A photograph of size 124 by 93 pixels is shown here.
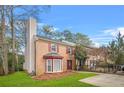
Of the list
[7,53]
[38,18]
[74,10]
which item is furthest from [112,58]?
[7,53]

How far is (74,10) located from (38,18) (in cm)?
80

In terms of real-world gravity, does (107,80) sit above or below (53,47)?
below

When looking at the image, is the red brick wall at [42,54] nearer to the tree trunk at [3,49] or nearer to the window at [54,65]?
the window at [54,65]

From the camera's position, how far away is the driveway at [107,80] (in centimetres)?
680

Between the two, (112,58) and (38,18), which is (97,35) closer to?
(112,58)

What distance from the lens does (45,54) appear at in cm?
702

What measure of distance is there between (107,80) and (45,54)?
1390 millimetres

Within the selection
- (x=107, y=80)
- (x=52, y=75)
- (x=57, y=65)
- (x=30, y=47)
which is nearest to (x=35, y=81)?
(x=52, y=75)

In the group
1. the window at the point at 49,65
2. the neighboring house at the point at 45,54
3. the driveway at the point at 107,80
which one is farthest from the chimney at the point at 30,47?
the driveway at the point at 107,80

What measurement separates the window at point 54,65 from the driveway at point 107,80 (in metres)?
0.59

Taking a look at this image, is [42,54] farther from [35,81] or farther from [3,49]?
[3,49]

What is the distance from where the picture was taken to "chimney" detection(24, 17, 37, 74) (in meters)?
6.96

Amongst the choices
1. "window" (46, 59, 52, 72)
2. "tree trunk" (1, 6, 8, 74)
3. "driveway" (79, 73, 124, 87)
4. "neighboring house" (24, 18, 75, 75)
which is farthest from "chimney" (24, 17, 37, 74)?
"driveway" (79, 73, 124, 87)
